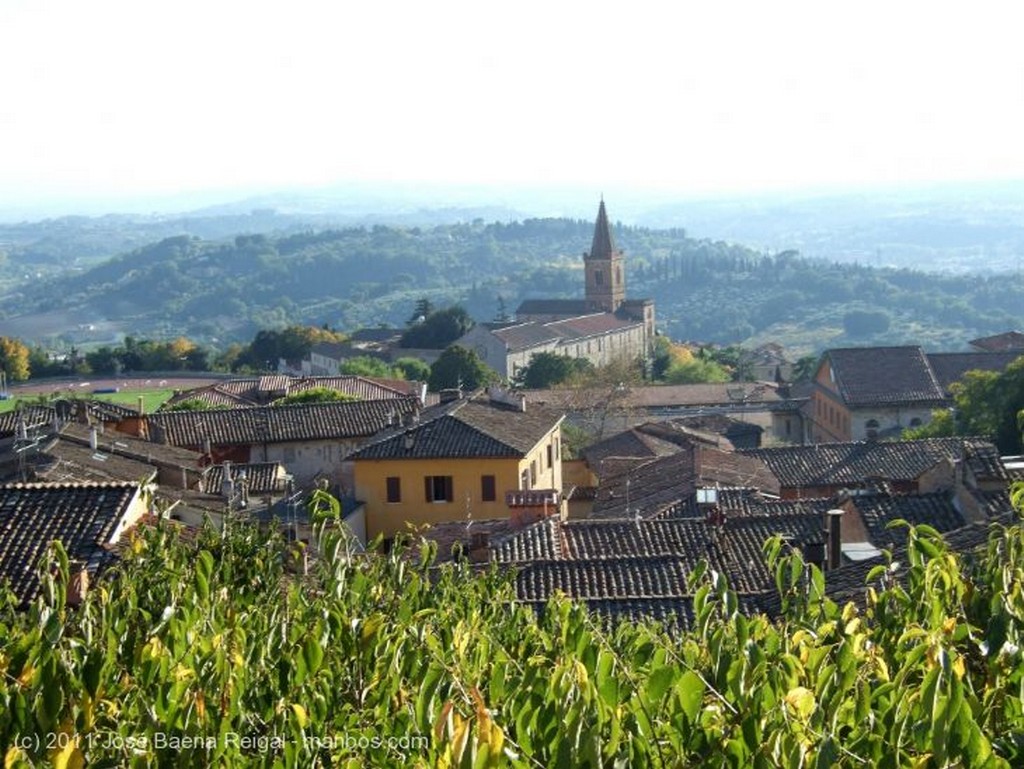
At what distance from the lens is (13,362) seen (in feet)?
249

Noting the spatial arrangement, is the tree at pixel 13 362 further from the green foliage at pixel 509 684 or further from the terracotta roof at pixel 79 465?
the green foliage at pixel 509 684

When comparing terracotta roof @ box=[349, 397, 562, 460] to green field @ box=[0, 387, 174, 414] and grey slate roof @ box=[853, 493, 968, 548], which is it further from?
green field @ box=[0, 387, 174, 414]

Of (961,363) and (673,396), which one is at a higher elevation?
(961,363)

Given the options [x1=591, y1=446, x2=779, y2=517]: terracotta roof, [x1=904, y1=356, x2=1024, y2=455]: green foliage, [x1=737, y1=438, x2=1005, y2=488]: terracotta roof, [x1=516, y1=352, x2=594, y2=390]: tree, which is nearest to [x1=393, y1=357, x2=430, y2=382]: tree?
[x1=516, y1=352, x2=594, y2=390]: tree

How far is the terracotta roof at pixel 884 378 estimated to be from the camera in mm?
51844

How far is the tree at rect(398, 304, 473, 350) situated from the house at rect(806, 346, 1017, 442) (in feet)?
142

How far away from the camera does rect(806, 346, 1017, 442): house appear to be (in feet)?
170

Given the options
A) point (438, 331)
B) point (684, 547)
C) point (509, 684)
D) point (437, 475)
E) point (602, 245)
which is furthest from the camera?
point (602, 245)

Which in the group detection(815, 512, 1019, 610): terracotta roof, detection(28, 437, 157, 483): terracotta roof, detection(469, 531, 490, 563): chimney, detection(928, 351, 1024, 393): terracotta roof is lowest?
detection(928, 351, 1024, 393): terracotta roof

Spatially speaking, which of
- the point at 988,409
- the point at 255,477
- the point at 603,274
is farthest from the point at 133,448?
the point at 603,274

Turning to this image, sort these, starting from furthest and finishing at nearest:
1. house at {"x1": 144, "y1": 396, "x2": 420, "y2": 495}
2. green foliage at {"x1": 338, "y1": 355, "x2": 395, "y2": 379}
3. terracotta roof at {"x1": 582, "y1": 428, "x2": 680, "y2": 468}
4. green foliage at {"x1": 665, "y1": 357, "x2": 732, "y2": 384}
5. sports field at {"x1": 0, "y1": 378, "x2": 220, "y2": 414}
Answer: green foliage at {"x1": 665, "y1": 357, "x2": 732, "y2": 384} → green foliage at {"x1": 338, "y1": 355, "x2": 395, "y2": 379} → sports field at {"x1": 0, "y1": 378, "x2": 220, "y2": 414} → terracotta roof at {"x1": 582, "y1": 428, "x2": 680, "y2": 468} → house at {"x1": 144, "y1": 396, "x2": 420, "y2": 495}

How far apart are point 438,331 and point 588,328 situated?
69.6 feet

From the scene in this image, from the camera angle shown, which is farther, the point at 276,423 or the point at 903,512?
the point at 276,423

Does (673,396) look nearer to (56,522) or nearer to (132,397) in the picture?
(132,397)
